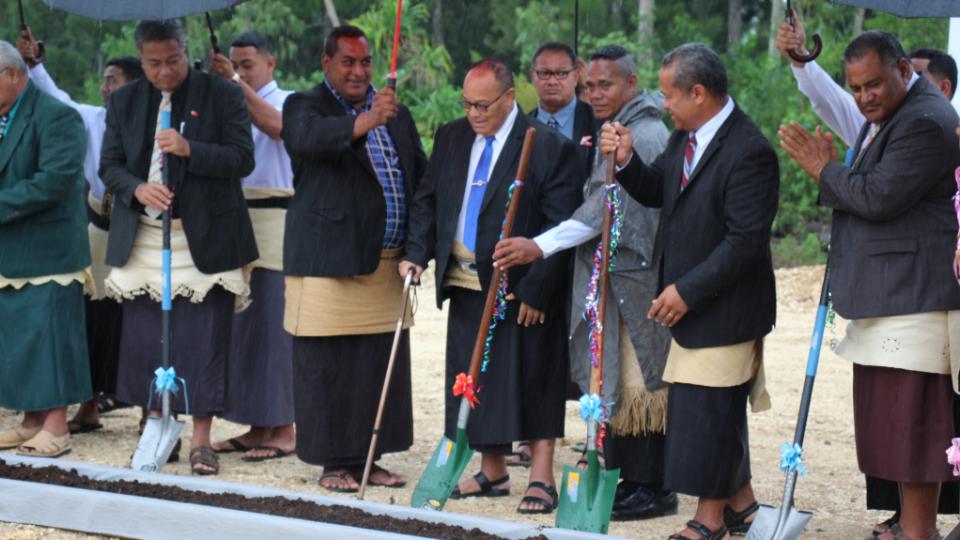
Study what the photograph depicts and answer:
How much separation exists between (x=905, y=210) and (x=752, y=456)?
105 inches

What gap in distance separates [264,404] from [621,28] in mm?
14851

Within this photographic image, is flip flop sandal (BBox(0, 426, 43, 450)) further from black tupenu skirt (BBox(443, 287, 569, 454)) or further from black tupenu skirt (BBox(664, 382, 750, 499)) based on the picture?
black tupenu skirt (BBox(664, 382, 750, 499))

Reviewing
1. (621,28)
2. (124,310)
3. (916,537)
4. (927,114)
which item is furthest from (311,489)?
(621,28)

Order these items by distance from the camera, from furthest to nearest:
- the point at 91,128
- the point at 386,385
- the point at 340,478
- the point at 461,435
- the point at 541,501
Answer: the point at 91,128, the point at 340,478, the point at 541,501, the point at 386,385, the point at 461,435

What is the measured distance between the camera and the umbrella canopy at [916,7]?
15.7 ft

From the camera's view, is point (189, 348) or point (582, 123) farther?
point (582, 123)

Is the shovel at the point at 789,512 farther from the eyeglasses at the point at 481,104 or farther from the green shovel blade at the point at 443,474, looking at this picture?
the eyeglasses at the point at 481,104

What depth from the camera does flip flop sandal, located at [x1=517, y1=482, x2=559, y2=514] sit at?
248 inches

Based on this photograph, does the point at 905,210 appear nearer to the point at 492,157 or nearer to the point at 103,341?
the point at 492,157

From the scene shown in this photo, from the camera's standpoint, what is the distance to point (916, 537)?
545 centimetres

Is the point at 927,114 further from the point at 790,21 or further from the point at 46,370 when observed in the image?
the point at 46,370

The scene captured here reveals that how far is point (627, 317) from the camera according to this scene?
6.15m

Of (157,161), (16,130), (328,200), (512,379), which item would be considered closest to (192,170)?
(157,161)

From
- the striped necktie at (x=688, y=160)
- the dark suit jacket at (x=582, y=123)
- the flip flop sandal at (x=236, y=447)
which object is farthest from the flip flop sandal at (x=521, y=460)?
the striped necktie at (x=688, y=160)
